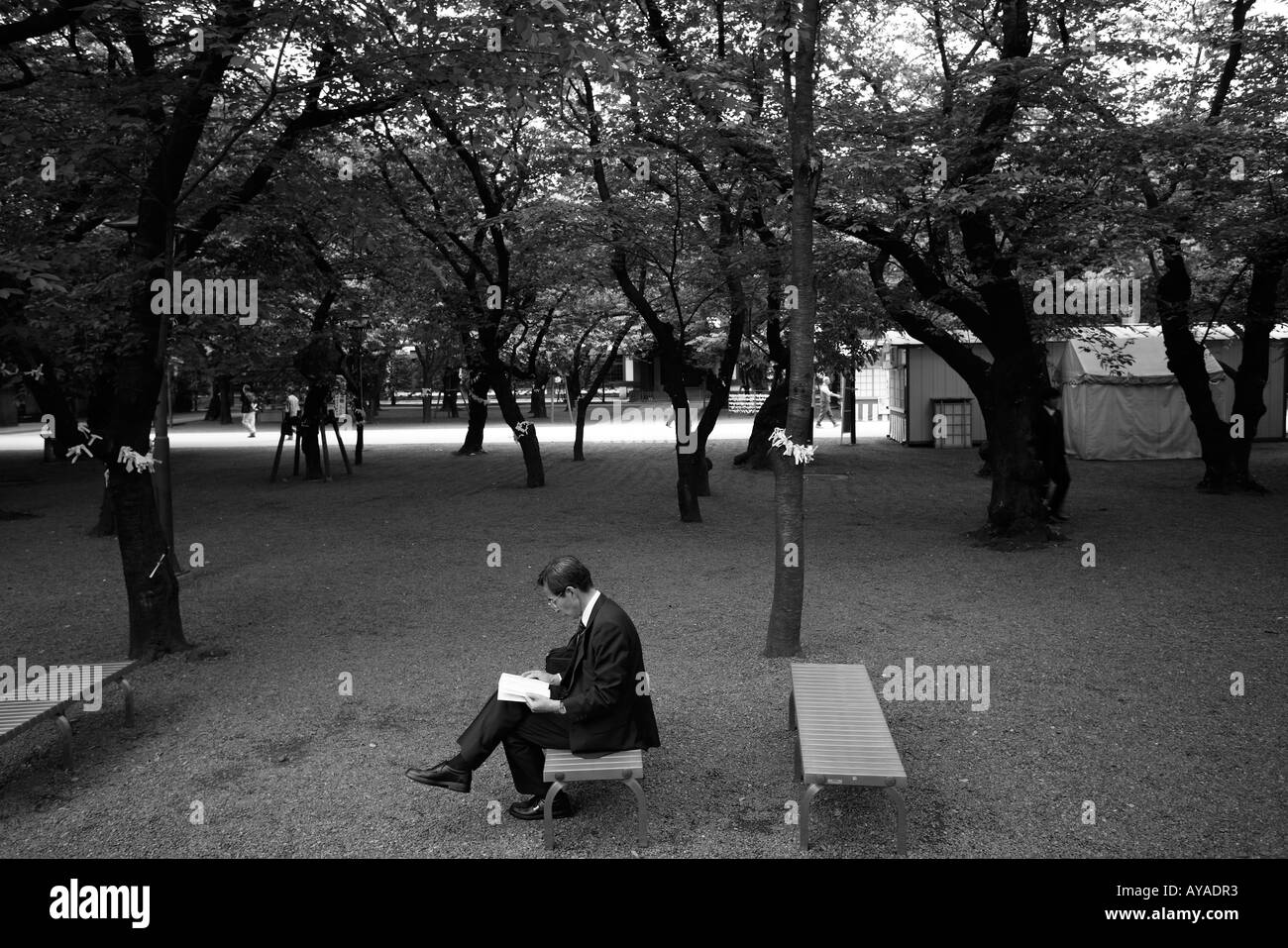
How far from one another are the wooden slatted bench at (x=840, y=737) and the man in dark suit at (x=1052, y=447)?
8.52m

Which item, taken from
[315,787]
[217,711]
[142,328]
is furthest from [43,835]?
[142,328]

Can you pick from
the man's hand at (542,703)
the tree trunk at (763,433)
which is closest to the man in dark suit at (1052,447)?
the tree trunk at (763,433)

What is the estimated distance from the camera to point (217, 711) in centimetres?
654

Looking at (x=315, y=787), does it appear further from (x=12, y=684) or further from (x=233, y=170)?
(x=233, y=170)

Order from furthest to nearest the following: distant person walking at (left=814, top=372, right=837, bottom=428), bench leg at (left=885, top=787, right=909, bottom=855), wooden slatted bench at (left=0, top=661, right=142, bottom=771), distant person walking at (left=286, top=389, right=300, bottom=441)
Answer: distant person walking at (left=814, top=372, right=837, bottom=428), distant person walking at (left=286, top=389, right=300, bottom=441), wooden slatted bench at (left=0, top=661, right=142, bottom=771), bench leg at (left=885, top=787, right=909, bottom=855)

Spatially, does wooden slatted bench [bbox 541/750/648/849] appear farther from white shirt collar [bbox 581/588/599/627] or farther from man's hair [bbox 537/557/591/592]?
man's hair [bbox 537/557/591/592]

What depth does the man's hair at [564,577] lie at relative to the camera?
4.69 m

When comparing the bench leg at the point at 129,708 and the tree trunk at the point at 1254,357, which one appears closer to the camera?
the bench leg at the point at 129,708

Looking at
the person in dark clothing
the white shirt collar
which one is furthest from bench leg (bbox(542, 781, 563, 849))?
the person in dark clothing

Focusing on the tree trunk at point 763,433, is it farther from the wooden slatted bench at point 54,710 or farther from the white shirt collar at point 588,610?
the white shirt collar at point 588,610

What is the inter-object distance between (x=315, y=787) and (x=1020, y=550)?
9.37 metres

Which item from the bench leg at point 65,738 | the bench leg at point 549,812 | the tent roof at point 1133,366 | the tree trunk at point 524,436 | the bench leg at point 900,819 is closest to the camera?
the bench leg at point 900,819

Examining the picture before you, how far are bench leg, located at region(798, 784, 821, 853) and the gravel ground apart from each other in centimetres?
7

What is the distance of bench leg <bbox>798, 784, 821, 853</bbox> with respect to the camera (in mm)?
4282
